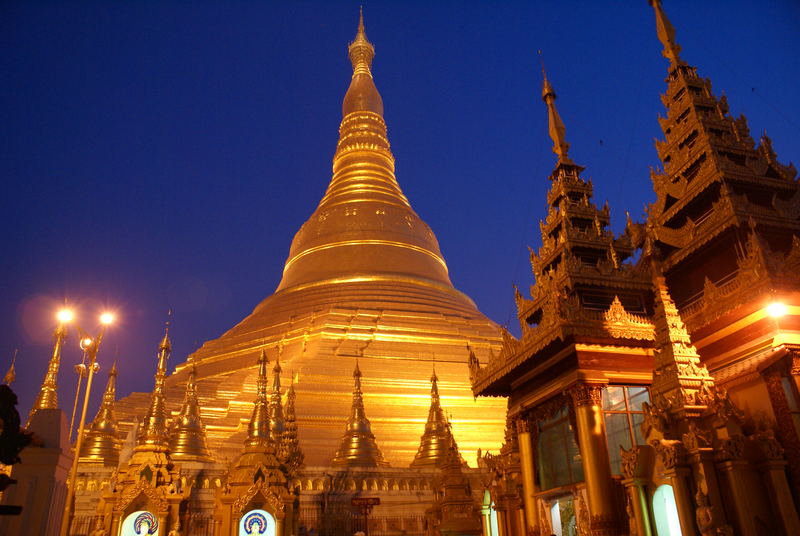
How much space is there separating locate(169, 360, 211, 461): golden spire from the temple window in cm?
1228

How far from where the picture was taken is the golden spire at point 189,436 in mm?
18125

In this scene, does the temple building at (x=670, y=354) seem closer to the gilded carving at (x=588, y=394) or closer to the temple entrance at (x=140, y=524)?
the gilded carving at (x=588, y=394)

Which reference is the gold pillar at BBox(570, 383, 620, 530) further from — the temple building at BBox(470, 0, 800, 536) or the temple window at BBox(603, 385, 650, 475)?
the temple window at BBox(603, 385, 650, 475)

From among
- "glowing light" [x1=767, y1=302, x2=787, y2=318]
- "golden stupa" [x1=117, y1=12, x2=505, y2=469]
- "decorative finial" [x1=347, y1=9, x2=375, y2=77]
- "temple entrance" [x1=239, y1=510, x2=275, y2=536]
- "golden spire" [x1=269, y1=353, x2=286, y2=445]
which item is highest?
"decorative finial" [x1=347, y1=9, x2=375, y2=77]

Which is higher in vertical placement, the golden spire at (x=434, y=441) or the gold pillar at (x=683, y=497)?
the golden spire at (x=434, y=441)

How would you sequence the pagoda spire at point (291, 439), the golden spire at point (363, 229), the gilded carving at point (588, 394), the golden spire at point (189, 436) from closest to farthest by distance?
the gilded carving at point (588, 394) < the pagoda spire at point (291, 439) < the golden spire at point (189, 436) < the golden spire at point (363, 229)

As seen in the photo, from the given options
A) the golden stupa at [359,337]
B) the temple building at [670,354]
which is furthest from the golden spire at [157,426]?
the temple building at [670,354]

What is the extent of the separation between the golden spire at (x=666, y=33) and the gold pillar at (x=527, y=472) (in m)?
8.83

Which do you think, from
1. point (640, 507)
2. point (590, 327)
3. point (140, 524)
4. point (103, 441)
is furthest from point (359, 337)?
point (640, 507)

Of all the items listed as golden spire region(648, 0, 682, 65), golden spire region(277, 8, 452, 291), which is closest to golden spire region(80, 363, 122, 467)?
golden spire region(277, 8, 452, 291)

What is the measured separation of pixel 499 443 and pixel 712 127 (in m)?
13.7

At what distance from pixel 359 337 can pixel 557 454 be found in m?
16.1

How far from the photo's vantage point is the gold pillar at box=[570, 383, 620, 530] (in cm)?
942

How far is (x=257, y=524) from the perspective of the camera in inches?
508
